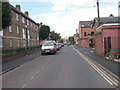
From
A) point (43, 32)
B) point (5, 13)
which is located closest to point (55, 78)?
point (5, 13)

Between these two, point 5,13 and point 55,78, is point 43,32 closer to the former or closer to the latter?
point 5,13

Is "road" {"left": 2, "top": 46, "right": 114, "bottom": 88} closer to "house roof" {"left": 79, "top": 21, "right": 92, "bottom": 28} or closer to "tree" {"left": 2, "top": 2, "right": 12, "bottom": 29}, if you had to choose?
"tree" {"left": 2, "top": 2, "right": 12, "bottom": 29}

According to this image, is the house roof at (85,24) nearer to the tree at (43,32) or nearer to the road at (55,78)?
the tree at (43,32)

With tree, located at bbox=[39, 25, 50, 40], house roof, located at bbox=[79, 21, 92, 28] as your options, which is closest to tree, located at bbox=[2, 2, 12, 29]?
tree, located at bbox=[39, 25, 50, 40]

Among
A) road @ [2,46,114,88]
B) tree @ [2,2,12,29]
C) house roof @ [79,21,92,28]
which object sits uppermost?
house roof @ [79,21,92,28]

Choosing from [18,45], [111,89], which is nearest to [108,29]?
[111,89]

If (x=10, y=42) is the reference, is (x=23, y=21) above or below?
above

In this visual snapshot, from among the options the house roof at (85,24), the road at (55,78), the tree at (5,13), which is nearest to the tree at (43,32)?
the house roof at (85,24)

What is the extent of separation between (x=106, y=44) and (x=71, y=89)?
13.4 meters

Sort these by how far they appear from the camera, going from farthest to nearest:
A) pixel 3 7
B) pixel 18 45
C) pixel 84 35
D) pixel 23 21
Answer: pixel 84 35
pixel 23 21
pixel 18 45
pixel 3 7

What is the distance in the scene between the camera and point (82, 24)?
77.5 metres

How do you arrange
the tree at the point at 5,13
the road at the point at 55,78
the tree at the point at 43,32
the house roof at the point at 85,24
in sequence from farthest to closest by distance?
the house roof at the point at 85,24 < the tree at the point at 43,32 < the tree at the point at 5,13 < the road at the point at 55,78

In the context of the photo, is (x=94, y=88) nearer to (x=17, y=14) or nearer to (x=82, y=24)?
(x=17, y=14)

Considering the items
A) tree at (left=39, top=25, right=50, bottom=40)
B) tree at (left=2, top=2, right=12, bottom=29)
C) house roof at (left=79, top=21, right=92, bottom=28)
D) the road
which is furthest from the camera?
house roof at (left=79, top=21, right=92, bottom=28)
